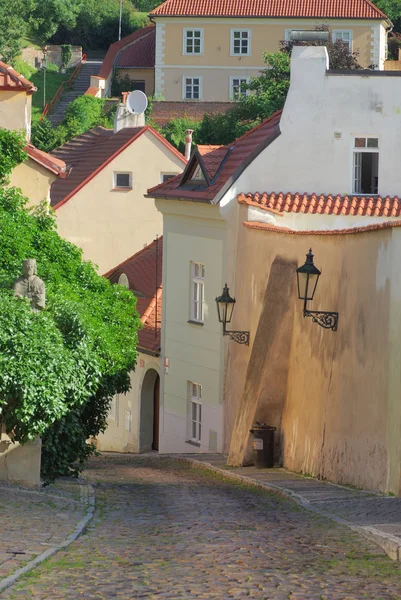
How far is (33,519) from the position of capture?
589 inches

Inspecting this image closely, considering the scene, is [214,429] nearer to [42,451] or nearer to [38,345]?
[42,451]

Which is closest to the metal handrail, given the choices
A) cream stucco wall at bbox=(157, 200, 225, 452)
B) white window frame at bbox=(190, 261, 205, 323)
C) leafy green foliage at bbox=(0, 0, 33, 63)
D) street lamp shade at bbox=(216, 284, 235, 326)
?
leafy green foliage at bbox=(0, 0, 33, 63)

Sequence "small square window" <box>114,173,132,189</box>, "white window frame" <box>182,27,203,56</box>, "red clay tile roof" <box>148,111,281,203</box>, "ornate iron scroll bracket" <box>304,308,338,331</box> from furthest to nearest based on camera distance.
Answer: "white window frame" <box>182,27,203,56</box> < "small square window" <box>114,173,132,189</box> < "red clay tile roof" <box>148,111,281,203</box> < "ornate iron scroll bracket" <box>304,308,338,331</box>

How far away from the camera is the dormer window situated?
31641 mm

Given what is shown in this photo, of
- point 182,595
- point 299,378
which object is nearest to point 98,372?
point 299,378

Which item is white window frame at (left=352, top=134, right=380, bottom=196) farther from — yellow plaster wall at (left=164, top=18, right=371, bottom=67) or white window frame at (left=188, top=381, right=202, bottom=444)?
yellow plaster wall at (left=164, top=18, right=371, bottom=67)

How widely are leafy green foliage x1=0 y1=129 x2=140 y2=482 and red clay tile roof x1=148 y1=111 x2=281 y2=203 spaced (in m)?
4.69

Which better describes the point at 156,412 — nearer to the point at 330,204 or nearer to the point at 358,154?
the point at 330,204

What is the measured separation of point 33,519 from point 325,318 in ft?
21.3

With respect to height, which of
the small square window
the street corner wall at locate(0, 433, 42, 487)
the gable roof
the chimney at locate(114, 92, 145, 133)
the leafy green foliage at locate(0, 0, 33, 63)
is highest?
the leafy green foliage at locate(0, 0, 33, 63)

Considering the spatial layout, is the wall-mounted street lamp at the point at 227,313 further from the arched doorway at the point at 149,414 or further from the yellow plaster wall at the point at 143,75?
the yellow plaster wall at the point at 143,75

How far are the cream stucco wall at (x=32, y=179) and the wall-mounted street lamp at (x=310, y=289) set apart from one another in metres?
10.1

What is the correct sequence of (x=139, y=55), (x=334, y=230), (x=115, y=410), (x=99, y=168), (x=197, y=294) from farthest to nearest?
(x=139, y=55), (x=99, y=168), (x=115, y=410), (x=197, y=294), (x=334, y=230)

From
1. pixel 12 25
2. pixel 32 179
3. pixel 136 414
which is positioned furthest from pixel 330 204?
pixel 12 25
